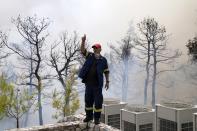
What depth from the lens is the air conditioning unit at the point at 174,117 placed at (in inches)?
895

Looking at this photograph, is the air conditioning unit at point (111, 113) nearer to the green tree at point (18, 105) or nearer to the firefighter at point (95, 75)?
the green tree at point (18, 105)

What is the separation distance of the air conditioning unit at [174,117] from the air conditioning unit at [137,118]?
64 centimetres

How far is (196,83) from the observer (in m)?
53.1

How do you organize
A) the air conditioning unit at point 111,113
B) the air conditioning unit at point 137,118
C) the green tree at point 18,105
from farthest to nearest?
the green tree at point 18,105, the air conditioning unit at point 111,113, the air conditioning unit at point 137,118

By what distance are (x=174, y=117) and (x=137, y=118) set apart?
2802 millimetres

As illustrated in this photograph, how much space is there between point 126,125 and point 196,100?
113 feet

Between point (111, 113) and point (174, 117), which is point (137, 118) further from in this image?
point (111, 113)

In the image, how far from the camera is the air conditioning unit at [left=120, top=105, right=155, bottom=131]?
77.4 ft

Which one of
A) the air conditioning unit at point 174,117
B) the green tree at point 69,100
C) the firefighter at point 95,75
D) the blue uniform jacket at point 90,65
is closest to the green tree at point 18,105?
the green tree at point 69,100

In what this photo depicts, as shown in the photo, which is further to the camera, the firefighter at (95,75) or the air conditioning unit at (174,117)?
the air conditioning unit at (174,117)

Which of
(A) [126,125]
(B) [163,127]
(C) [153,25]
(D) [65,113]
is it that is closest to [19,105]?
(D) [65,113]

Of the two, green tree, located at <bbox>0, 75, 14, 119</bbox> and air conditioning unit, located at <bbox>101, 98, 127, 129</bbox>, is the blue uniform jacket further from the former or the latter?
green tree, located at <bbox>0, 75, 14, 119</bbox>

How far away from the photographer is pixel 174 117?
2300cm

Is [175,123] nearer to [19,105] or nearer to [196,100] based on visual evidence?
[19,105]
